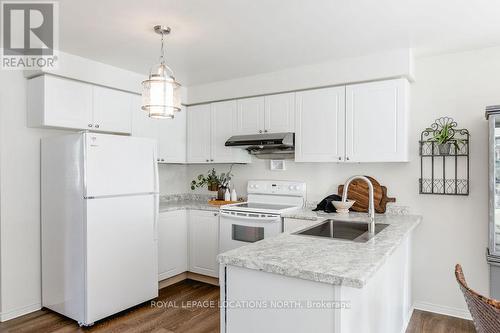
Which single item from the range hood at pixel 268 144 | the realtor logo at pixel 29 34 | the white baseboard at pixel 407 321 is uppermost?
the realtor logo at pixel 29 34

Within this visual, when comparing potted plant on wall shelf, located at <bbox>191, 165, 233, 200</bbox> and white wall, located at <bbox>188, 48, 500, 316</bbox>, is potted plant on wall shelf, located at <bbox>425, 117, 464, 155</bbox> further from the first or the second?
potted plant on wall shelf, located at <bbox>191, 165, 233, 200</bbox>

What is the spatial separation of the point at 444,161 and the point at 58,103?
348cm

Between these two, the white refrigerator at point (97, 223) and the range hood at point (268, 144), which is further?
the range hood at point (268, 144)

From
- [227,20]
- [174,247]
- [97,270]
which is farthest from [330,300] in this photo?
[174,247]

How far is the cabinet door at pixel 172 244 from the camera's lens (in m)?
3.71

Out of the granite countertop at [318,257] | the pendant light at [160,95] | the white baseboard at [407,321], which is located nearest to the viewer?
the granite countertop at [318,257]

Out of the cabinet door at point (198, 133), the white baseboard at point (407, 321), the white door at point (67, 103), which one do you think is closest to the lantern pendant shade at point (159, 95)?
the white door at point (67, 103)

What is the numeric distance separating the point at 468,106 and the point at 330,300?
2.46 metres

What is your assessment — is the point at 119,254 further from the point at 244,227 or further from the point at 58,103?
the point at 58,103

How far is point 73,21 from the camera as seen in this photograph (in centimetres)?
242

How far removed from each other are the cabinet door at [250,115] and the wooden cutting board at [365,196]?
1.12 metres

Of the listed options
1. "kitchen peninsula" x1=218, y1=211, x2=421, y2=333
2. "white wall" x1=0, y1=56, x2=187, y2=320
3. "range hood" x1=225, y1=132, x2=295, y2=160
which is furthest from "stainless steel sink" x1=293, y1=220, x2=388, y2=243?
"white wall" x1=0, y1=56, x2=187, y2=320

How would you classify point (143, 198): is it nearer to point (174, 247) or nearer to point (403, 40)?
point (174, 247)

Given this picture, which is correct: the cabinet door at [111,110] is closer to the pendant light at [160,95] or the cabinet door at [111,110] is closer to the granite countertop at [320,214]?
the pendant light at [160,95]
